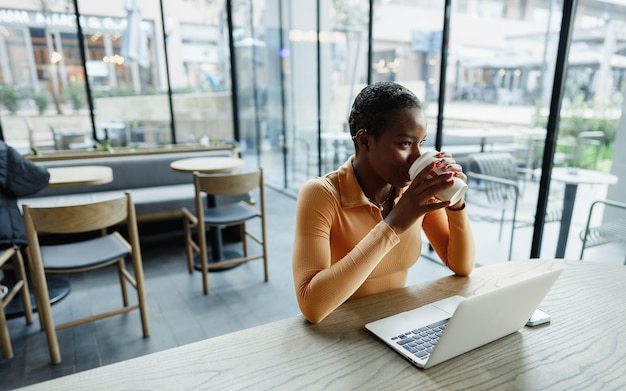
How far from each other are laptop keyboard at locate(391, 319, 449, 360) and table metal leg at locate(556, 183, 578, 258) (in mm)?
2233

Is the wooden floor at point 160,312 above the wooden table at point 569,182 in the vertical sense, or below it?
below

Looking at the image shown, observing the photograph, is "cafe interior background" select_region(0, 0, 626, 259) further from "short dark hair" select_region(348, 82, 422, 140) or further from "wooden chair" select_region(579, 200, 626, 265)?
"short dark hair" select_region(348, 82, 422, 140)

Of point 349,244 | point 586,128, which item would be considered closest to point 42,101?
point 349,244

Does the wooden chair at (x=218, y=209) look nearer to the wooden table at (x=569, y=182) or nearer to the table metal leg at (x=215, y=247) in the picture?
the table metal leg at (x=215, y=247)

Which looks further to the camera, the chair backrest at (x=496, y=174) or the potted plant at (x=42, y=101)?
the potted plant at (x=42, y=101)

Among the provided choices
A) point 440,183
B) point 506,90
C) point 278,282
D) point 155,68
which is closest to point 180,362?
point 440,183

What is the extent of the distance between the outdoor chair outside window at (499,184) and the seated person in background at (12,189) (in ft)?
9.93

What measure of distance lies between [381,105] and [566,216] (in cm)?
240

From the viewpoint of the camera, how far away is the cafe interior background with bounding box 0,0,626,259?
2.44 m

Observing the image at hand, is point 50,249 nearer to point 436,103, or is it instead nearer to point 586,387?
point 586,387

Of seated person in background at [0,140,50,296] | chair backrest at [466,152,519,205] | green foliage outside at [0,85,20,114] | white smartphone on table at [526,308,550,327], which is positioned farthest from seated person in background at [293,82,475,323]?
green foliage outside at [0,85,20,114]

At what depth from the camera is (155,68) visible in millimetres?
5473

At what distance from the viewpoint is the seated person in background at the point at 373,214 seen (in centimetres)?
92

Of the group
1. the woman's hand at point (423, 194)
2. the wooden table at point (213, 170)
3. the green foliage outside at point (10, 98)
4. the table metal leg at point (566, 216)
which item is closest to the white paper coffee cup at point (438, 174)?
the woman's hand at point (423, 194)
